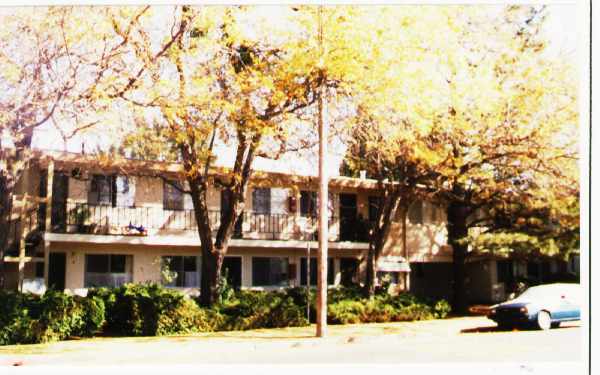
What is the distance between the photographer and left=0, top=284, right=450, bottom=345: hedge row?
53.4ft

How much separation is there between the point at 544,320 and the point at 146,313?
35.4 feet

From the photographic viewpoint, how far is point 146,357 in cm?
1429

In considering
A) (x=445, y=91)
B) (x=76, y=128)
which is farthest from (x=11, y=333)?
(x=445, y=91)

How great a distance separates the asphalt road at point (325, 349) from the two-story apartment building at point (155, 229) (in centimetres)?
419

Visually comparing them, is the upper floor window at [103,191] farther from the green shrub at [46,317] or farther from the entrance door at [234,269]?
the green shrub at [46,317]

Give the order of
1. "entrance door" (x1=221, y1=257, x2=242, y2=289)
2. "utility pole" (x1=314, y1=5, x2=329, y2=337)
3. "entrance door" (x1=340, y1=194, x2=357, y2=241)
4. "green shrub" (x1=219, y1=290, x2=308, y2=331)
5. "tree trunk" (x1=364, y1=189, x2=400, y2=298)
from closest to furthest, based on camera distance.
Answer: "utility pole" (x1=314, y1=5, x2=329, y2=337) → "green shrub" (x1=219, y1=290, x2=308, y2=331) → "tree trunk" (x1=364, y1=189, x2=400, y2=298) → "entrance door" (x1=221, y1=257, x2=242, y2=289) → "entrance door" (x1=340, y1=194, x2=357, y2=241)

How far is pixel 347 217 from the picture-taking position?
2981cm

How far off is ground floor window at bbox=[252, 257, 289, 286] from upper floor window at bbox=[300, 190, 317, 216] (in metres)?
2.16

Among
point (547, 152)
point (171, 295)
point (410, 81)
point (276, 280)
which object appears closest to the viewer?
point (410, 81)

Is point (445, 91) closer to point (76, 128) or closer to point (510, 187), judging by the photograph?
point (510, 187)

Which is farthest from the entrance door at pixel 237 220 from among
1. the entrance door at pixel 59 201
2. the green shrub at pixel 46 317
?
the green shrub at pixel 46 317

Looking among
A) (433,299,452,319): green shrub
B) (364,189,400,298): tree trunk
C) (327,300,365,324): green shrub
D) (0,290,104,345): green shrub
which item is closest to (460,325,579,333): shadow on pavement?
(433,299,452,319): green shrub

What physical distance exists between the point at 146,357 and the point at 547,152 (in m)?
13.5

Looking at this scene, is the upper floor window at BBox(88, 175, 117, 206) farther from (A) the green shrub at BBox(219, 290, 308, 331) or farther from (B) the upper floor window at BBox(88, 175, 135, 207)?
(A) the green shrub at BBox(219, 290, 308, 331)
